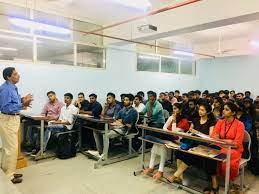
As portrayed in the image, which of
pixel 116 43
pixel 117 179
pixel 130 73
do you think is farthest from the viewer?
pixel 130 73

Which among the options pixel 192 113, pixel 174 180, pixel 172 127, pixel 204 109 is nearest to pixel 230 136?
pixel 204 109

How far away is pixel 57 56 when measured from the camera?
5.50 m

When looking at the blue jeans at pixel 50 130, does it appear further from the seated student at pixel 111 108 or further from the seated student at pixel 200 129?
the seated student at pixel 200 129

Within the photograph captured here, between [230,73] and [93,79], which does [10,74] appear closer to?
[93,79]

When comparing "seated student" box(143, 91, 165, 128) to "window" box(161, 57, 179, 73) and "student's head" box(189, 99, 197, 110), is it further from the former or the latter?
"window" box(161, 57, 179, 73)

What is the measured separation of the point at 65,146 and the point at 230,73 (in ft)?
24.2

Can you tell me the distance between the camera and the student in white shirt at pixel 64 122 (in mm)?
4168

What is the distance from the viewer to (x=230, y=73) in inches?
357

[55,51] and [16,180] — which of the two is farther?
[55,51]

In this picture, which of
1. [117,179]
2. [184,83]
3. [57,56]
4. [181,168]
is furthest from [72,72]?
[184,83]

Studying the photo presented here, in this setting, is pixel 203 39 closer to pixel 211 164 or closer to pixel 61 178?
pixel 211 164

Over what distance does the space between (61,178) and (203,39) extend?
7154 millimetres

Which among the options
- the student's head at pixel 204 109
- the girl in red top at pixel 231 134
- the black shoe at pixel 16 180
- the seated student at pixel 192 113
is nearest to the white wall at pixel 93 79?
the black shoe at pixel 16 180

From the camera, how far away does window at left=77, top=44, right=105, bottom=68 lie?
19.4 ft
